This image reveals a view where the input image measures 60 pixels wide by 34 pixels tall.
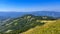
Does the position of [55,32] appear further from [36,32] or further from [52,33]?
[36,32]

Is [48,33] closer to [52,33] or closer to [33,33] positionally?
[52,33]

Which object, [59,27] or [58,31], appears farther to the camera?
[59,27]

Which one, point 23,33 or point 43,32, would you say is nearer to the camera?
point 43,32

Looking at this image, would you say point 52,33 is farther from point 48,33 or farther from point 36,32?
point 36,32

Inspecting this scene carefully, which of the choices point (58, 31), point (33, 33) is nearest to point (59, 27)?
point (58, 31)

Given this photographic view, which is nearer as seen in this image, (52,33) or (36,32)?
(52,33)

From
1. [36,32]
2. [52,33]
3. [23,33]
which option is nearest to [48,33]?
[52,33]

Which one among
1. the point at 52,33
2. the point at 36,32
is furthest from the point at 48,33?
the point at 36,32

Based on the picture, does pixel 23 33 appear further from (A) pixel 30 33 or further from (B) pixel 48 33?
(B) pixel 48 33
